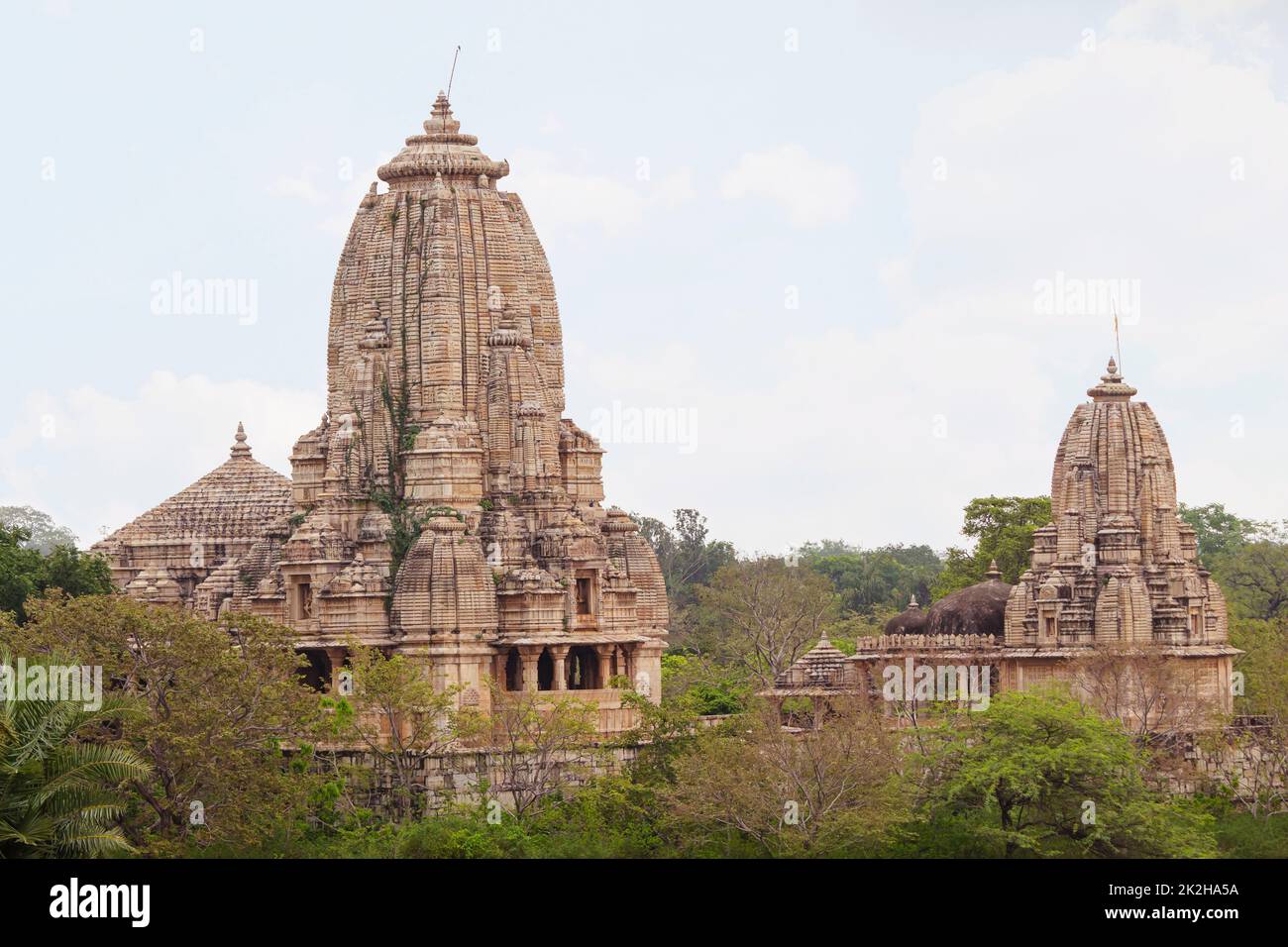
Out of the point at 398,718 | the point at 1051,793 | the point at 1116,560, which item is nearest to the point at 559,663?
the point at 398,718

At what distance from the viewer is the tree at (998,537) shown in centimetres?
11325

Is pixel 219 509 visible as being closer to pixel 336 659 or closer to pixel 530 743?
pixel 336 659

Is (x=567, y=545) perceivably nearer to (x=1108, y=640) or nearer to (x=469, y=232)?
(x=469, y=232)

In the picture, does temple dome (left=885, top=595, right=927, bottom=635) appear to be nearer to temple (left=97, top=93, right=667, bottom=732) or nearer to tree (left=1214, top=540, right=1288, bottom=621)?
temple (left=97, top=93, right=667, bottom=732)

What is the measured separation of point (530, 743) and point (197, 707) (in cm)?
831

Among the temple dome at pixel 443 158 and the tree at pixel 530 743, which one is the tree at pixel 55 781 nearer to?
the tree at pixel 530 743

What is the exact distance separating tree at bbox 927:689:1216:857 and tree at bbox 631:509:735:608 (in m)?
77.9

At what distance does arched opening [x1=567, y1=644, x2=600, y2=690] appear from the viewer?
8106 cm

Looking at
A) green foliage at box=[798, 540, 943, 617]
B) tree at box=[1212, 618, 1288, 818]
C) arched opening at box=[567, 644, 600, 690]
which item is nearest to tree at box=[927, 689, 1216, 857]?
tree at box=[1212, 618, 1288, 818]

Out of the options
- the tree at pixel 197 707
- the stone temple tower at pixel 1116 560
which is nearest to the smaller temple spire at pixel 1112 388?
the stone temple tower at pixel 1116 560

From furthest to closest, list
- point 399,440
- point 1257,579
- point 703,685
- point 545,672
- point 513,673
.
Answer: point 1257,579 < point 703,685 < point 399,440 < point 545,672 < point 513,673

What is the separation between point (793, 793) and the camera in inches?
2876

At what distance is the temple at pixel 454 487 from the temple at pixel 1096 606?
721cm
